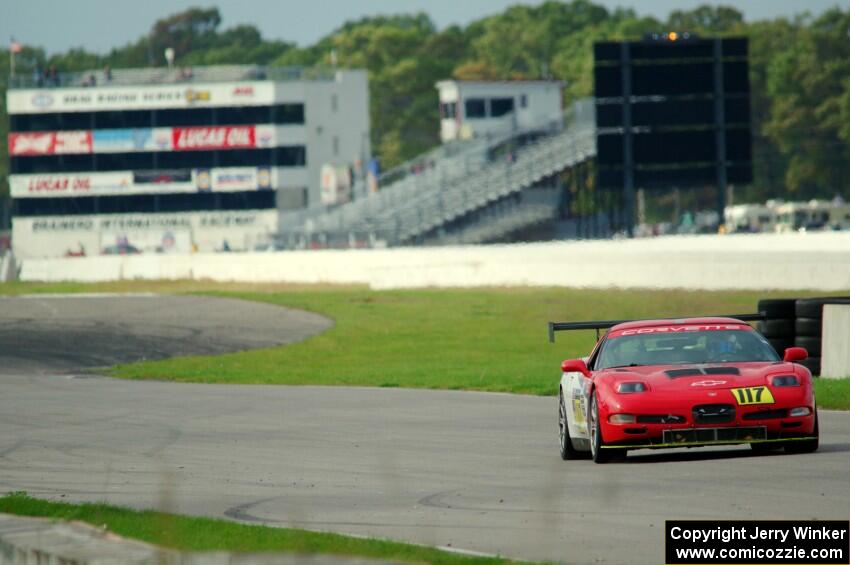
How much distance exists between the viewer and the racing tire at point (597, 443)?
14.3 m

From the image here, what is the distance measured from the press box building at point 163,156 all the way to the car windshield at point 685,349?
104 metres

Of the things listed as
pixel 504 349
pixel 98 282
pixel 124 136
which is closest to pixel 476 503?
pixel 504 349

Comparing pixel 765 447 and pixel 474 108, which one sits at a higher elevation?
pixel 474 108

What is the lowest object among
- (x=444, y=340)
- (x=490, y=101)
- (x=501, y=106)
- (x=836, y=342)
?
(x=444, y=340)

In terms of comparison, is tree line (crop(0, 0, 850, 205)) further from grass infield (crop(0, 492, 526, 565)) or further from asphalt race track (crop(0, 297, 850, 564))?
grass infield (crop(0, 492, 526, 565))

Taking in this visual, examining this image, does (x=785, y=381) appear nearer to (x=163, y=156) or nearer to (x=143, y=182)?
(x=163, y=156)

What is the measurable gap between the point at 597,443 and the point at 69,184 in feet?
365

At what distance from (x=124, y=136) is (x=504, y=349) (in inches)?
3521

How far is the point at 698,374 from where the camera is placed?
1427 centimetres

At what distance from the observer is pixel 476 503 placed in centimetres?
1210

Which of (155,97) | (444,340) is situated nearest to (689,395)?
(444,340)

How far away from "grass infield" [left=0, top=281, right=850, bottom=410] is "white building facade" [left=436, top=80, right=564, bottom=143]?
61267mm

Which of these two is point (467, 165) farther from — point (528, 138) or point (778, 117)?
point (778, 117)

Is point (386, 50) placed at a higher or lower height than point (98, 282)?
higher
